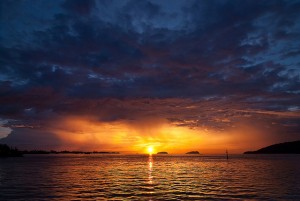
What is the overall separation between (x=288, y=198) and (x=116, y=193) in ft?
76.4

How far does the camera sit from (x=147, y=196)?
40.4 meters

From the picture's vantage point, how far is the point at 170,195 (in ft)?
135

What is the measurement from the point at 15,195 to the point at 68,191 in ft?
24.0

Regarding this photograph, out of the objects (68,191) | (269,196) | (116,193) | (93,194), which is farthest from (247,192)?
(68,191)

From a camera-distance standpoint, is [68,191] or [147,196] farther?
[68,191]

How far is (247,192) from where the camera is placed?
4375cm

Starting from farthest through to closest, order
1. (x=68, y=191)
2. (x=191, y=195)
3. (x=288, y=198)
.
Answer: (x=68, y=191)
(x=191, y=195)
(x=288, y=198)

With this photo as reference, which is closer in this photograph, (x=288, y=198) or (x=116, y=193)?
(x=288, y=198)

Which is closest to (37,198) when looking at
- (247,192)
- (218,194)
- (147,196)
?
(147,196)

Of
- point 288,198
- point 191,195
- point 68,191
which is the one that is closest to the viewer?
point 288,198

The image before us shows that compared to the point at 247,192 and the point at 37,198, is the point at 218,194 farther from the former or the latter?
the point at 37,198

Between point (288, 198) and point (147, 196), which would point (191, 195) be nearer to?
point (147, 196)

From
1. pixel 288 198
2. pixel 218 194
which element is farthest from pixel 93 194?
pixel 288 198

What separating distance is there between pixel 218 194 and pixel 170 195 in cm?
692
